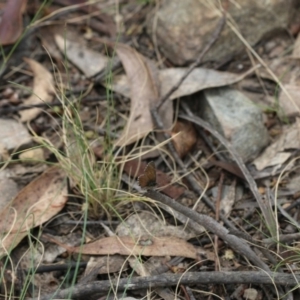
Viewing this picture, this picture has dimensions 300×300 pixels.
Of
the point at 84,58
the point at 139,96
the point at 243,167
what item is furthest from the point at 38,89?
the point at 243,167

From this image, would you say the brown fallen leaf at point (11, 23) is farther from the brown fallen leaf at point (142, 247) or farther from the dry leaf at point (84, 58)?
the brown fallen leaf at point (142, 247)

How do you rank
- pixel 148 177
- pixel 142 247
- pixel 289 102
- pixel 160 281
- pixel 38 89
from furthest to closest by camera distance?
pixel 38 89, pixel 289 102, pixel 142 247, pixel 160 281, pixel 148 177

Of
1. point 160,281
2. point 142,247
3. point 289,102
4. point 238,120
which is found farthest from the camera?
point 289,102

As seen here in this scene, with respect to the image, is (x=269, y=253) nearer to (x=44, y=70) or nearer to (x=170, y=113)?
(x=170, y=113)

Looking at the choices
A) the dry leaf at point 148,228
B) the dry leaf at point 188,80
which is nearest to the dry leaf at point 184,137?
the dry leaf at point 188,80

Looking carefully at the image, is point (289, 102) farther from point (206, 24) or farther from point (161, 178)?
point (161, 178)

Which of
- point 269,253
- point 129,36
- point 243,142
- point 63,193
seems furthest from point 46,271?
point 129,36

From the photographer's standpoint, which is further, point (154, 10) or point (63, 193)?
point (154, 10)
